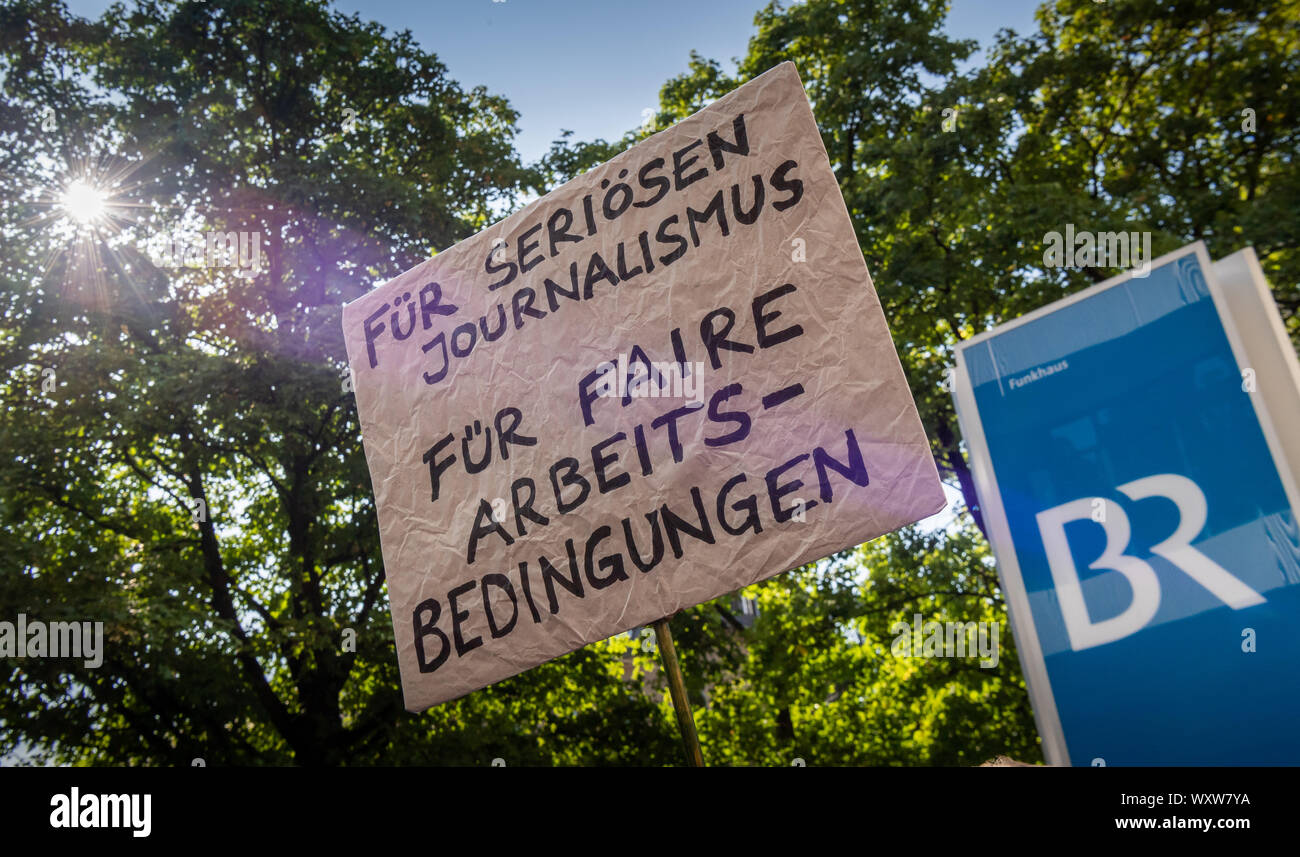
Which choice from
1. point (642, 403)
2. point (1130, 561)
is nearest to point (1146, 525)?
point (1130, 561)

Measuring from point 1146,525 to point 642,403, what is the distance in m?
2.93

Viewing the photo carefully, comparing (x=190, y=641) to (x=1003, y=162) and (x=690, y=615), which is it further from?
(x=1003, y=162)

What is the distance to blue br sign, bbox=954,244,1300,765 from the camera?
369 centimetres

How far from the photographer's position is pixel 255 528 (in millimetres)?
12656

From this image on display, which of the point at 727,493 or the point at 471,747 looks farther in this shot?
the point at 471,747

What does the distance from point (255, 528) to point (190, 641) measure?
150 inches

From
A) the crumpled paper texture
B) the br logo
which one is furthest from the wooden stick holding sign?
the br logo

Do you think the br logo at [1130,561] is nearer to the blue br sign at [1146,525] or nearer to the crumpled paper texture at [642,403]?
the blue br sign at [1146,525]

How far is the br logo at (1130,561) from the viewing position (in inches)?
150

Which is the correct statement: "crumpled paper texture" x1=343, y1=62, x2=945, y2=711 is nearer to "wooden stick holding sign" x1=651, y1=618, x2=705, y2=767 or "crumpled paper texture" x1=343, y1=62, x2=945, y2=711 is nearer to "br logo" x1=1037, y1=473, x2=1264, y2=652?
"wooden stick holding sign" x1=651, y1=618, x2=705, y2=767

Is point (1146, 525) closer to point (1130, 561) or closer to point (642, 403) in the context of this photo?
point (1130, 561)

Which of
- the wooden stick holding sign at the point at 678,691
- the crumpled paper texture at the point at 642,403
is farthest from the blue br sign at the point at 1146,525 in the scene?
the wooden stick holding sign at the point at 678,691

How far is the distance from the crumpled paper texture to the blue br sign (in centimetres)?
256
